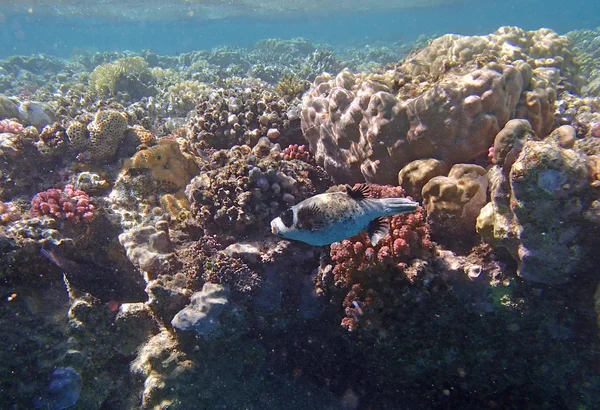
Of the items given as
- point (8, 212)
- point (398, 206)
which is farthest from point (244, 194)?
point (8, 212)

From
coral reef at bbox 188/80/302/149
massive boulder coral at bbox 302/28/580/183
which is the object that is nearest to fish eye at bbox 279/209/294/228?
massive boulder coral at bbox 302/28/580/183

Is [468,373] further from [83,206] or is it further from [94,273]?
[83,206]

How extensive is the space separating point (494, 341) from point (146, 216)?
5.77 meters

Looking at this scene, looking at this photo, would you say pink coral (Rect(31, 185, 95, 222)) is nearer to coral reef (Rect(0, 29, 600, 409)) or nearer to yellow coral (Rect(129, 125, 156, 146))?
coral reef (Rect(0, 29, 600, 409))

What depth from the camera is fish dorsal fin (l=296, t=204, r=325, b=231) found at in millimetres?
2980

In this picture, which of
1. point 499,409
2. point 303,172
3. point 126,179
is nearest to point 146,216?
point 126,179

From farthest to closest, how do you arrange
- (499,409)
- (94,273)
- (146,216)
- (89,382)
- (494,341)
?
(146,216)
(94,273)
(89,382)
(499,409)
(494,341)

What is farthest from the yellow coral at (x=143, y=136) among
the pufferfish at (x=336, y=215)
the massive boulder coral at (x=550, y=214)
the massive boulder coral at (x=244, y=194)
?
the massive boulder coral at (x=550, y=214)

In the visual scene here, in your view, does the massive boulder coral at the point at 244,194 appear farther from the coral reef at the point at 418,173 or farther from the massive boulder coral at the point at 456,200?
the massive boulder coral at the point at 456,200

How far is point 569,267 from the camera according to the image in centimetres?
305

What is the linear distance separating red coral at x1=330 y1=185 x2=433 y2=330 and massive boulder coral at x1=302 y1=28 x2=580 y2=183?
3.79 ft

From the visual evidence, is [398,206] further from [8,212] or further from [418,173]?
[8,212]

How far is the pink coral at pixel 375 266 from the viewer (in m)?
3.74

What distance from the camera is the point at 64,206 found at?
5.32 m
